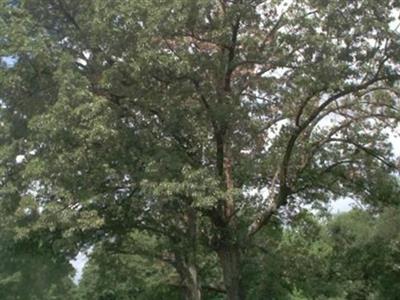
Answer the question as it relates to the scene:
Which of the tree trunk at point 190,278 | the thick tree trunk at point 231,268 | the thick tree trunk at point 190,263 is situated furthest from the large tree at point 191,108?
the tree trunk at point 190,278

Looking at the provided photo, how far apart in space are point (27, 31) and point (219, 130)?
4.90 m

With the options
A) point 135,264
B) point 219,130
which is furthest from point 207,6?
point 135,264

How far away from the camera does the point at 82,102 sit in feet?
49.4

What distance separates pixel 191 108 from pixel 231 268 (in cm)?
447

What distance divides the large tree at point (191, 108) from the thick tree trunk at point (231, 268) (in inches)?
1.4

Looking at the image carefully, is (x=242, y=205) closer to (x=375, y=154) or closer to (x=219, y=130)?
(x=219, y=130)

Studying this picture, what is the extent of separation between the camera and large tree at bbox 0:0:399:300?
14625 mm

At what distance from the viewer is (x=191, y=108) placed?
16.3 meters

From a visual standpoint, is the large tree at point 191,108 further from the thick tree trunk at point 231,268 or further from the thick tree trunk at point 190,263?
the thick tree trunk at point 190,263

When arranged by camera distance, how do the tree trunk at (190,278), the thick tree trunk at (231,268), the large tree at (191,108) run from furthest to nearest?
the tree trunk at (190,278)
the thick tree trunk at (231,268)
the large tree at (191,108)

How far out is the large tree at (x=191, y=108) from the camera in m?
14.6

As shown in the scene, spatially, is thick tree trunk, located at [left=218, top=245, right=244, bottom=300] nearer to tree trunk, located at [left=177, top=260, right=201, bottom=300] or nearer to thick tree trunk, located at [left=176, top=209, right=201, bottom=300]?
thick tree trunk, located at [left=176, top=209, right=201, bottom=300]

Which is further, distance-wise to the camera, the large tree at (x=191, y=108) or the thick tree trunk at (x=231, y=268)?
the thick tree trunk at (x=231, y=268)

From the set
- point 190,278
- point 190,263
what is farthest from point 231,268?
point 190,278
